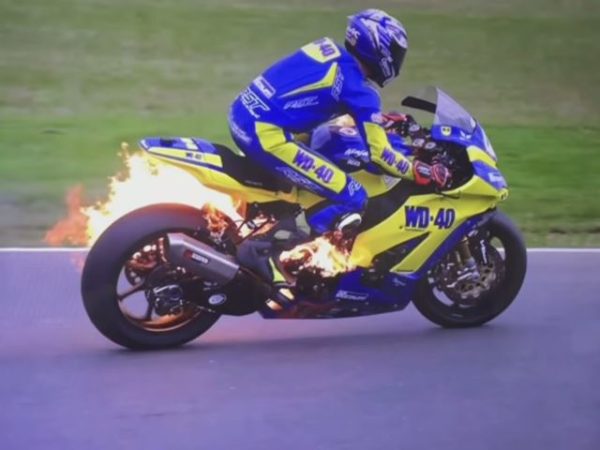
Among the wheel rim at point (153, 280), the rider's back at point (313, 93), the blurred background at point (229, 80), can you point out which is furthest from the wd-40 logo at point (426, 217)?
the blurred background at point (229, 80)

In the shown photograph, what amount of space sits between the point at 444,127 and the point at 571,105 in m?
10.4

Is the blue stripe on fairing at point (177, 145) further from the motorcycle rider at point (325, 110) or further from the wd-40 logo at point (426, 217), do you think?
the wd-40 logo at point (426, 217)

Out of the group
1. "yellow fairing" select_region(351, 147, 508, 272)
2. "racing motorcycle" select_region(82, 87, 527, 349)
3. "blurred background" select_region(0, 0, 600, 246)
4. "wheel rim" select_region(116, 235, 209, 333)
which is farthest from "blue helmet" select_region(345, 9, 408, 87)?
"blurred background" select_region(0, 0, 600, 246)

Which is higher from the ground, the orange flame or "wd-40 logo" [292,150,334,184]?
"wd-40 logo" [292,150,334,184]

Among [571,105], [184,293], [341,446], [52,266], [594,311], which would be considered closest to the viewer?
[341,446]

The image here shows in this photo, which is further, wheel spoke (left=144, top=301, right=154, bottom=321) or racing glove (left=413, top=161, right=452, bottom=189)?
racing glove (left=413, top=161, right=452, bottom=189)

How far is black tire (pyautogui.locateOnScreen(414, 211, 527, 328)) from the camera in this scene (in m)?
7.76

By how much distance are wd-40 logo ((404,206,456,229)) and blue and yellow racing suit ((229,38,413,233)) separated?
1.16ft

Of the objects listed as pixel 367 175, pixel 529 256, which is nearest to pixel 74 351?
pixel 367 175

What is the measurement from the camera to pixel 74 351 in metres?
7.30

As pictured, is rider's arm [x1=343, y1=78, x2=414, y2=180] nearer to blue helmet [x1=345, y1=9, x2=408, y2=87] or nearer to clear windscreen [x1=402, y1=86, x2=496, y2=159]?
blue helmet [x1=345, y1=9, x2=408, y2=87]

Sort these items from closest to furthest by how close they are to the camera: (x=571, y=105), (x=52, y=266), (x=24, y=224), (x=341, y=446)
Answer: (x=341, y=446) < (x=52, y=266) < (x=24, y=224) < (x=571, y=105)

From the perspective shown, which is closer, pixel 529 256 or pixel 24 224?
pixel 529 256

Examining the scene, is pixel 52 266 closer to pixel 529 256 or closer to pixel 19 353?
pixel 19 353
